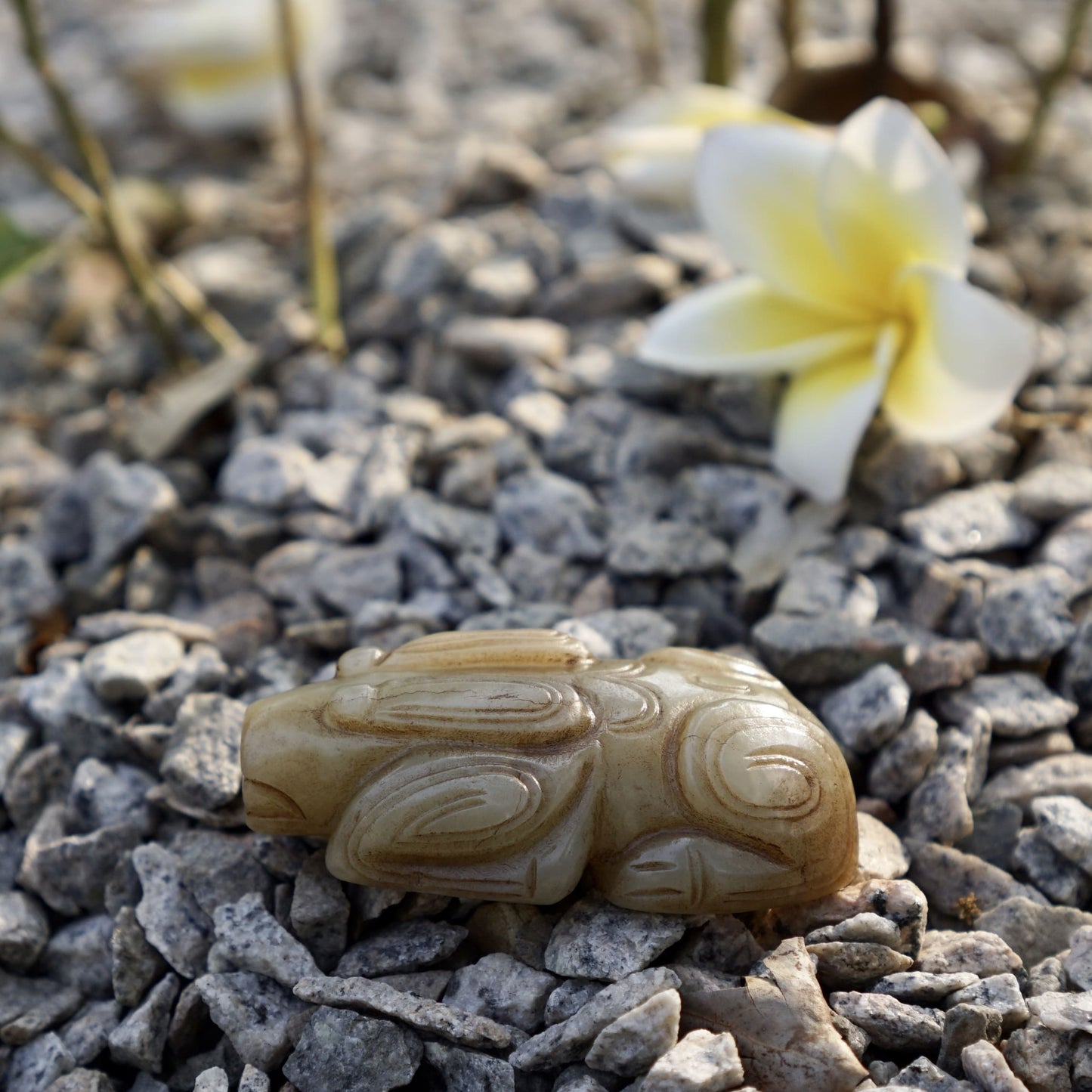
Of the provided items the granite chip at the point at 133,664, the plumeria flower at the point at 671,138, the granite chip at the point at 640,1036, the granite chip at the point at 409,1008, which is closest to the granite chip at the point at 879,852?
the granite chip at the point at 640,1036

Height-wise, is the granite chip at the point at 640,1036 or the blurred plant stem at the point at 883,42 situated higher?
the blurred plant stem at the point at 883,42

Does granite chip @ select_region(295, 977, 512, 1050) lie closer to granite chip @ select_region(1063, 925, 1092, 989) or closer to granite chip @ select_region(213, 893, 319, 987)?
granite chip @ select_region(213, 893, 319, 987)

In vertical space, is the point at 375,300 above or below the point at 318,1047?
above

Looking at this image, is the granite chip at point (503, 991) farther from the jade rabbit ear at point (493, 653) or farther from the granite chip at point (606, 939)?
the jade rabbit ear at point (493, 653)

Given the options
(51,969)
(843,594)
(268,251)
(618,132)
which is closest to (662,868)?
(843,594)

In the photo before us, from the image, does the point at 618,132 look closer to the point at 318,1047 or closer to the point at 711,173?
the point at 711,173
